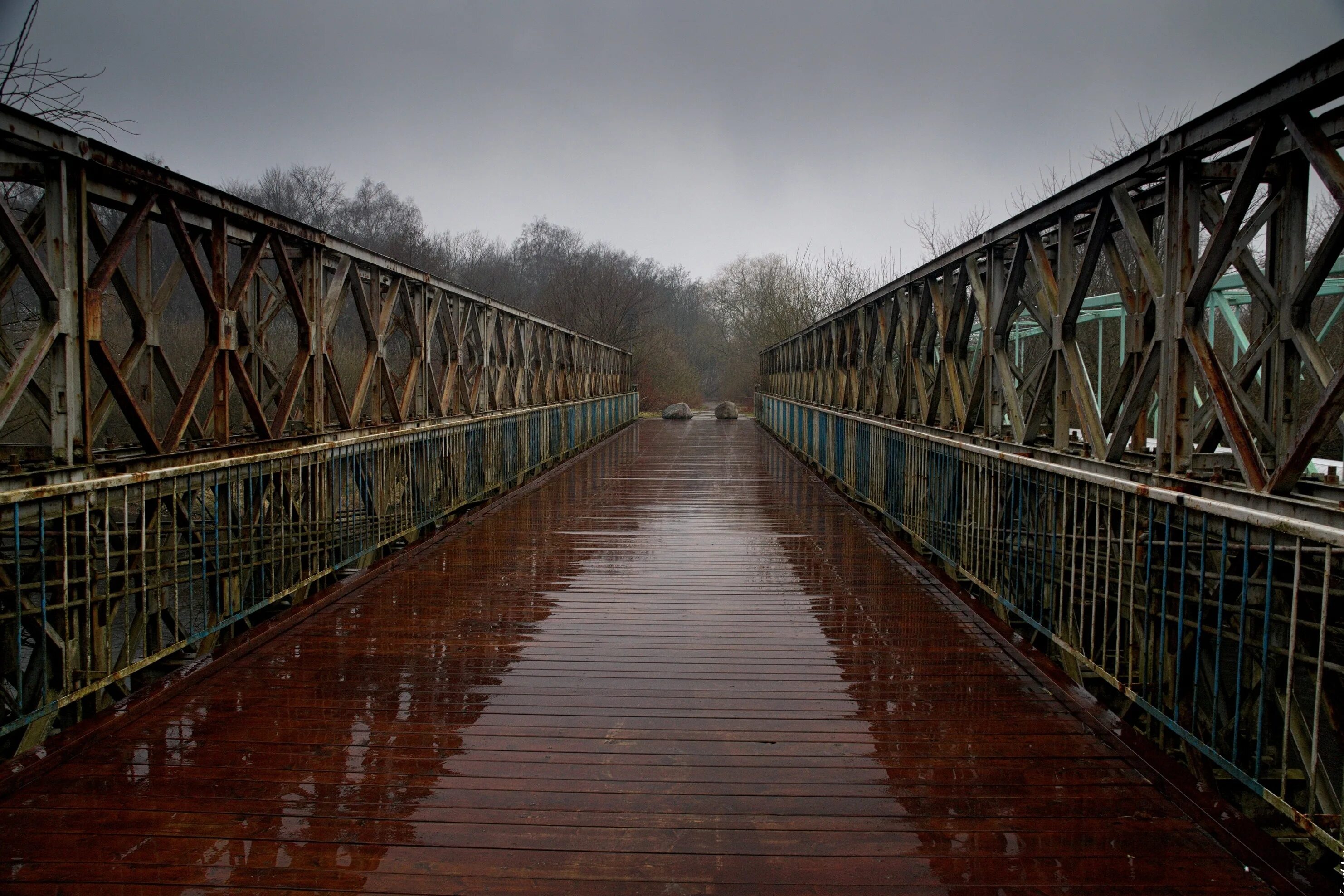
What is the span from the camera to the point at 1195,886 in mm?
2379

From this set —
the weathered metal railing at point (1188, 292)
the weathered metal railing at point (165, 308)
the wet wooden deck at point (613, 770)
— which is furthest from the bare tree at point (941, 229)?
the wet wooden deck at point (613, 770)

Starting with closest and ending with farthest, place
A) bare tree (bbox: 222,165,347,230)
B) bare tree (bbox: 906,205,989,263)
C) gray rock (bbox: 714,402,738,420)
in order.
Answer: bare tree (bbox: 906,205,989,263), gray rock (bbox: 714,402,738,420), bare tree (bbox: 222,165,347,230)

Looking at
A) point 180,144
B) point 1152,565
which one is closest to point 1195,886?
Answer: point 1152,565

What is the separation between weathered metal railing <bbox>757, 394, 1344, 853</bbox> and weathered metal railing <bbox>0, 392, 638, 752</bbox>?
3984 mm

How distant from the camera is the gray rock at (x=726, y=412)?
105 ft

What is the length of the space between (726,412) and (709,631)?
27313 mm

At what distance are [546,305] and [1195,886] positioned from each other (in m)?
40.1

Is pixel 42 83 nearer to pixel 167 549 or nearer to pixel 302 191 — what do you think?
pixel 167 549

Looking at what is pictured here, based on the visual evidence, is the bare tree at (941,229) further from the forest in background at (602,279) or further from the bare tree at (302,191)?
the bare tree at (302,191)

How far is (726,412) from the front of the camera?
105ft

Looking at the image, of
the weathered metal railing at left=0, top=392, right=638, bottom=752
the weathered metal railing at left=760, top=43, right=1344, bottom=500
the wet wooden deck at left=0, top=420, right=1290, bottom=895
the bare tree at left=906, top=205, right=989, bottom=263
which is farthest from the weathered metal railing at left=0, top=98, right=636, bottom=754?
the bare tree at left=906, top=205, right=989, bottom=263

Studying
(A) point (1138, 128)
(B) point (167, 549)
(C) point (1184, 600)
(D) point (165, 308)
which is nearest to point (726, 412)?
(A) point (1138, 128)

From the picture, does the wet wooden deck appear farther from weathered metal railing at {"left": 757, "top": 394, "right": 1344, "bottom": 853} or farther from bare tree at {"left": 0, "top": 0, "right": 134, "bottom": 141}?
bare tree at {"left": 0, "top": 0, "right": 134, "bottom": 141}

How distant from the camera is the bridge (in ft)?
8.44
